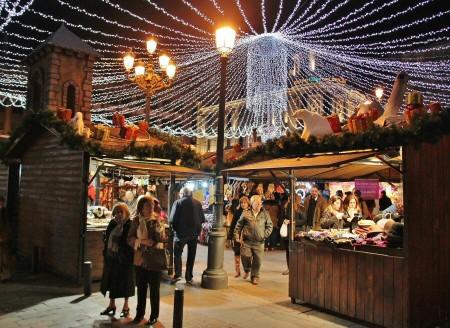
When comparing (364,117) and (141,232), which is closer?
(141,232)

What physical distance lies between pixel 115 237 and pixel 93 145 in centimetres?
273

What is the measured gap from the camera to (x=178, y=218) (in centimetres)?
902

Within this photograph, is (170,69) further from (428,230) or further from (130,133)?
(428,230)

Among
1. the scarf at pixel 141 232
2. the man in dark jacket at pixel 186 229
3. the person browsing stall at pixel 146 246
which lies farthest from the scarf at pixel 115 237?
the man in dark jacket at pixel 186 229

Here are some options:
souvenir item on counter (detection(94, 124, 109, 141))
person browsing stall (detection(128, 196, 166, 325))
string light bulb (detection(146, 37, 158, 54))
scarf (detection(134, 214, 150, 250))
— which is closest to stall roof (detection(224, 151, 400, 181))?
person browsing stall (detection(128, 196, 166, 325))

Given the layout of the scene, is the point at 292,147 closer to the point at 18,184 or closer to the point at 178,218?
the point at 178,218

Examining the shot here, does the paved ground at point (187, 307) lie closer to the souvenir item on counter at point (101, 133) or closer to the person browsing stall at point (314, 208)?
the person browsing stall at point (314, 208)

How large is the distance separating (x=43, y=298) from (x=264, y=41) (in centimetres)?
1148

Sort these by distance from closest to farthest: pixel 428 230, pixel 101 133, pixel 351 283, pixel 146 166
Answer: pixel 428 230 → pixel 351 283 → pixel 146 166 → pixel 101 133

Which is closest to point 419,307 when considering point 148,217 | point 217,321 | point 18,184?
point 217,321

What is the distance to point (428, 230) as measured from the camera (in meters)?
6.10

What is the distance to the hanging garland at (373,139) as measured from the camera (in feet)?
18.9

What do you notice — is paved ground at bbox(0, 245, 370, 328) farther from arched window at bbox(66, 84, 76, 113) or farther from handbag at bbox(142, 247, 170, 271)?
arched window at bbox(66, 84, 76, 113)

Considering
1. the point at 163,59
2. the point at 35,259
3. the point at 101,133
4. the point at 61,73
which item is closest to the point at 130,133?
the point at 101,133
